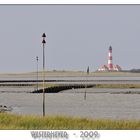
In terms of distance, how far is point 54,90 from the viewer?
71938 millimetres

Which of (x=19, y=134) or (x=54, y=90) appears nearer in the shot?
(x=19, y=134)

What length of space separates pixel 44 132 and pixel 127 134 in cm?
190

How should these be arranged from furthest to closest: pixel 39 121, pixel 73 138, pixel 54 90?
1. pixel 54 90
2. pixel 39 121
3. pixel 73 138

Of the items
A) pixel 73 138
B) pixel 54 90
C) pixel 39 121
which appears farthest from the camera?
pixel 54 90
